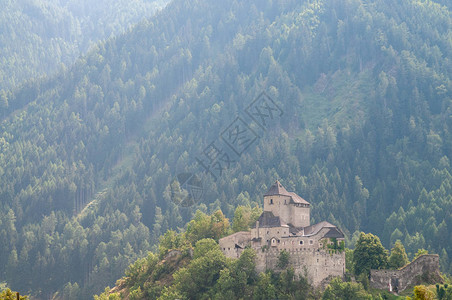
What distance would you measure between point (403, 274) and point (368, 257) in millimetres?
5948

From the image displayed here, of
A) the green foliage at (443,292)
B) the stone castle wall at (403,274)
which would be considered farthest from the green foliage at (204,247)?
the green foliage at (443,292)

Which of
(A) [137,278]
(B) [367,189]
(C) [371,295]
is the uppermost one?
(B) [367,189]

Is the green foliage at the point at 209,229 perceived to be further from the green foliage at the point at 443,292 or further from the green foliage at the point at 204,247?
the green foliage at the point at 443,292

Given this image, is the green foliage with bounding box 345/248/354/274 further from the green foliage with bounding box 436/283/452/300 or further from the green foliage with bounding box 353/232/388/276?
the green foliage with bounding box 436/283/452/300

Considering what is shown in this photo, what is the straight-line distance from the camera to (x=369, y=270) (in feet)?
324

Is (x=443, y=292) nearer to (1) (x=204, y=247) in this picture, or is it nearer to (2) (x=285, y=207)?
(2) (x=285, y=207)

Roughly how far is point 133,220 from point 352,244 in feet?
225

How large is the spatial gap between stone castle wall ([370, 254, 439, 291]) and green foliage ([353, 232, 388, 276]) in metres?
2.17

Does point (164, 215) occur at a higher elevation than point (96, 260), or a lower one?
higher

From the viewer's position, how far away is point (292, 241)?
3885 inches

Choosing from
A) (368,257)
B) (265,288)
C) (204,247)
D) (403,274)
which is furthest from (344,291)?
(204,247)

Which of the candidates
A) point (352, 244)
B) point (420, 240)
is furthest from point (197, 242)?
point (420, 240)

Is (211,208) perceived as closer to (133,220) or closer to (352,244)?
(133,220)

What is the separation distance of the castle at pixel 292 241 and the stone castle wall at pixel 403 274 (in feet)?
16.4
